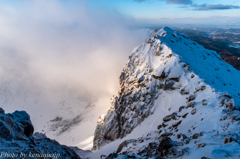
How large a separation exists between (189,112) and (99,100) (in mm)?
68770

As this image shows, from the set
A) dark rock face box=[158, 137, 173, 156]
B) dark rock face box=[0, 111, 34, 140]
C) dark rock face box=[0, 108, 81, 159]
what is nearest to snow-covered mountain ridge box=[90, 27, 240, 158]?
dark rock face box=[158, 137, 173, 156]

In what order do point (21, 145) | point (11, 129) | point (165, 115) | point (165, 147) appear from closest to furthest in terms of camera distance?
point (21, 145) → point (11, 129) → point (165, 147) → point (165, 115)

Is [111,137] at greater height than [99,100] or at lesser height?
lesser

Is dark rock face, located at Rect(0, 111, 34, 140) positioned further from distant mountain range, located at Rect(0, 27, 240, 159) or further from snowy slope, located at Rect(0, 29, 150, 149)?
snowy slope, located at Rect(0, 29, 150, 149)

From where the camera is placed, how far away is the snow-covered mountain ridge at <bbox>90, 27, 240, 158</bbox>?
1137 cm

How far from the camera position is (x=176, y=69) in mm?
26031

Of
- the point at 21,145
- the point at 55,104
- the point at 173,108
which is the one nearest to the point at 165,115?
the point at 173,108

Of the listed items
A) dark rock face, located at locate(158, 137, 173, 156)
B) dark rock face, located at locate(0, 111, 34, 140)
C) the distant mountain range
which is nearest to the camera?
dark rock face, located at locate(0, 111, 34, 140)

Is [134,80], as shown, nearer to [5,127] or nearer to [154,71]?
[154,71]

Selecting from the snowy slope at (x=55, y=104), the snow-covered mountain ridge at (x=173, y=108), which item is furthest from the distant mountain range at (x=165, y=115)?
the snowy slope at (x=55, y=104)

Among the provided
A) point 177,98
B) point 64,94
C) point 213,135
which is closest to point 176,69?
point 177,98

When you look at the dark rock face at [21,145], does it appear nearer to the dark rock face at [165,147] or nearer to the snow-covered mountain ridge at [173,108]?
the dark rock face at [165,147]

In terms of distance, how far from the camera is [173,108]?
2292 cm

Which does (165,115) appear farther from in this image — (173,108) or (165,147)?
(165,147)
